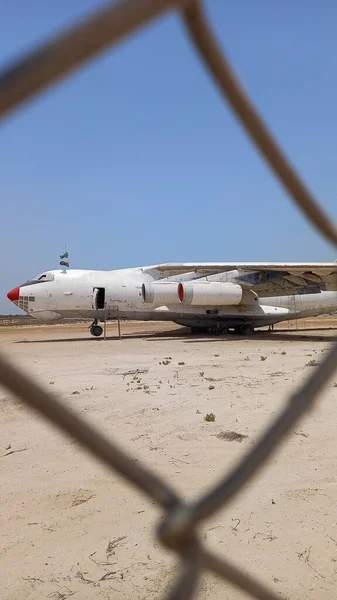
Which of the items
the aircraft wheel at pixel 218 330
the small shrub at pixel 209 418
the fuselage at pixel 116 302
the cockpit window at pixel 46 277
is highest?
the cockpit window at pixel 46 277

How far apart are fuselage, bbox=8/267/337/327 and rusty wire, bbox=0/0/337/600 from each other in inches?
639

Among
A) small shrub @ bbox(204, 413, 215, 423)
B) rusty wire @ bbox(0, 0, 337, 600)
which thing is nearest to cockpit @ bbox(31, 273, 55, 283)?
small shrub @ bbox(204, 413, 215, 423)

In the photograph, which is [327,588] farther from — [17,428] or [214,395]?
[214,395]

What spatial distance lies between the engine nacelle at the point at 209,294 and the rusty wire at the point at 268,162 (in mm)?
15603

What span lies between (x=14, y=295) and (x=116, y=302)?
11.9ft

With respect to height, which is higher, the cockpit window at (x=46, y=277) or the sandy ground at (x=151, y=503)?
the cockpit window at (x=46, y=277)

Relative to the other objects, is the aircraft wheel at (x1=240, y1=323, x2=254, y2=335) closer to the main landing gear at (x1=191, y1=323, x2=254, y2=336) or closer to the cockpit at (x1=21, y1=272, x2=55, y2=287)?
the main landing gear at (x1=191, y1=323, x2=254, y2=336)

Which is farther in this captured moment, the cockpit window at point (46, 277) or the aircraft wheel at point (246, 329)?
the aircraft wheel at point (246, 329)

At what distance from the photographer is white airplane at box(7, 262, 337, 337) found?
1716 cm

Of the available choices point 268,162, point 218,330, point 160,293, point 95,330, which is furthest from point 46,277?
point 268,162

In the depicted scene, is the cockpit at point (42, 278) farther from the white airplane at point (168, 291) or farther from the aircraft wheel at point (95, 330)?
the aircraft wheel at point (95, 330)

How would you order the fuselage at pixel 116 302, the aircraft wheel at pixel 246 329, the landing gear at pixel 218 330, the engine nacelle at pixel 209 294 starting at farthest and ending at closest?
the aircraft wheel at pixel 246 329, the landing gear at pixel 218 330, the fuselage at pixel 116 302, the engine nacelle at pixel 209 294

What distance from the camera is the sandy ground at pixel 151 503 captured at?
265 cm

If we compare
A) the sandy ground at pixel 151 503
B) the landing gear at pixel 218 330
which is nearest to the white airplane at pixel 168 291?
the landing gear at pixel 218 330
